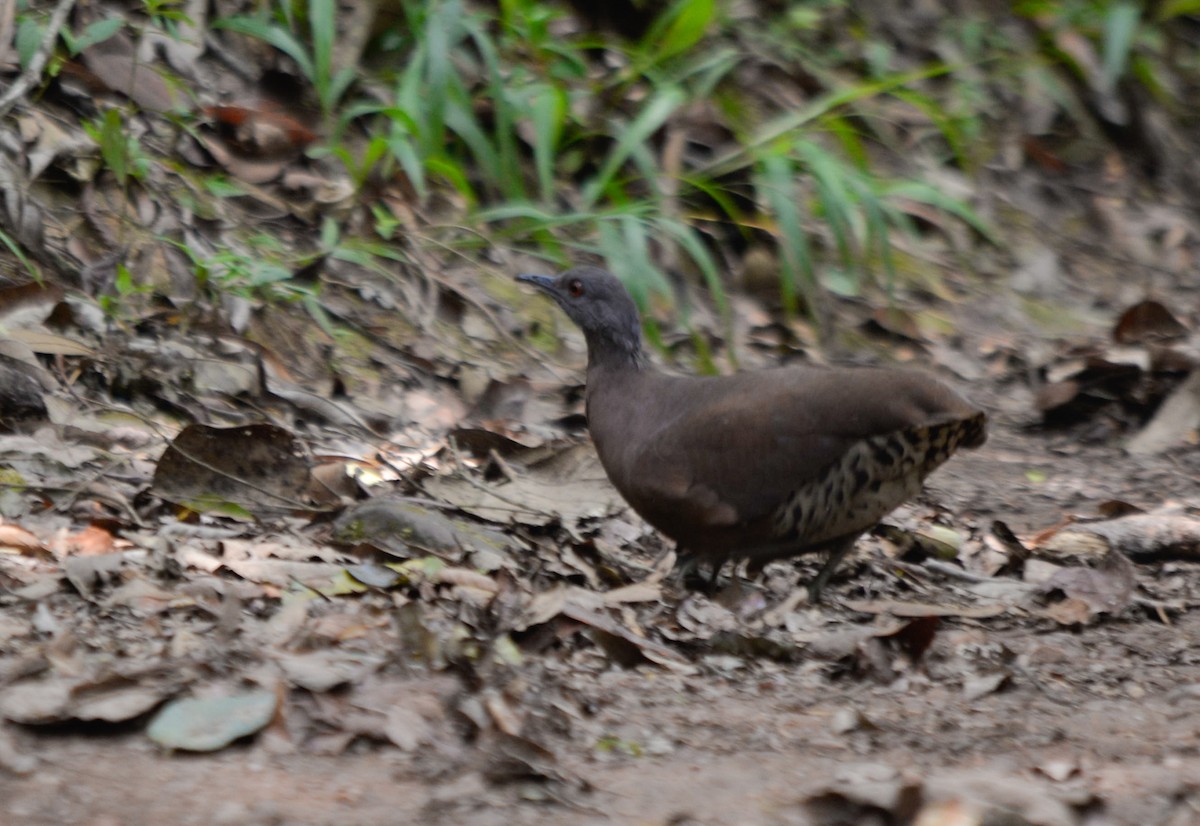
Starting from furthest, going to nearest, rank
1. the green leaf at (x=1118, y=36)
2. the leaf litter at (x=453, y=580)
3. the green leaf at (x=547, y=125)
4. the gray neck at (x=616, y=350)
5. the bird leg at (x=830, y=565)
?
the green leaf at (x=1118, y=36) → the green leaf at (x=547, y=125) → the gray neck at (x=616, y=350) → the bird leg at (x=830, y=565) → the leaf litter at (x=453, y=580)

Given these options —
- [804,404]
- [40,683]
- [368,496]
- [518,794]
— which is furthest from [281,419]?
[518,794]

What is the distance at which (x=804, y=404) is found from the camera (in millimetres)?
3926

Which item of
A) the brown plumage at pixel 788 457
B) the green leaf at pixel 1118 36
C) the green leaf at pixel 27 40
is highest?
the green leaf at pixel 1118 36

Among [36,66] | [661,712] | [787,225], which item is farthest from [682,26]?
[661,712]

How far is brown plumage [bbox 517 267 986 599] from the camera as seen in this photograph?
12.8ft

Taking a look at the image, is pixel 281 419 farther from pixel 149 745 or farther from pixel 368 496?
pixel 149 745

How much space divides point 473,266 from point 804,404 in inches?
104

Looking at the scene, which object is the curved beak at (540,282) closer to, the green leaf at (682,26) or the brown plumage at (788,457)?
the brown plumage at (788,457)

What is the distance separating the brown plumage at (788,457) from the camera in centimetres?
391

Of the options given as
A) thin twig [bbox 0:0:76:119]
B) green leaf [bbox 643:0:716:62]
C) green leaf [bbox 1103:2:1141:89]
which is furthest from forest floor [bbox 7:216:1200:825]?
green leaf [bbox 1103:2:1141:89]

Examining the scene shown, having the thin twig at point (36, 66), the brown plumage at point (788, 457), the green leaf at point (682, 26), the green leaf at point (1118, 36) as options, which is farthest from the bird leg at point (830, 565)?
the green leaf at point (1118, 36)

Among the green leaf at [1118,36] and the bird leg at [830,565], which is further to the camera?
the green leaf at [1118,36]

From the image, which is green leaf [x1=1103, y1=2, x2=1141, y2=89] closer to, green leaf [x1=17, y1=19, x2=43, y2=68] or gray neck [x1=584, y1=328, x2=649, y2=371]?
gray neck [x1=584, y1=328, x2=649, y2=371]

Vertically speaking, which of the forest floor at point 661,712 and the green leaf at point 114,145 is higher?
the green leaf at point 114,145
